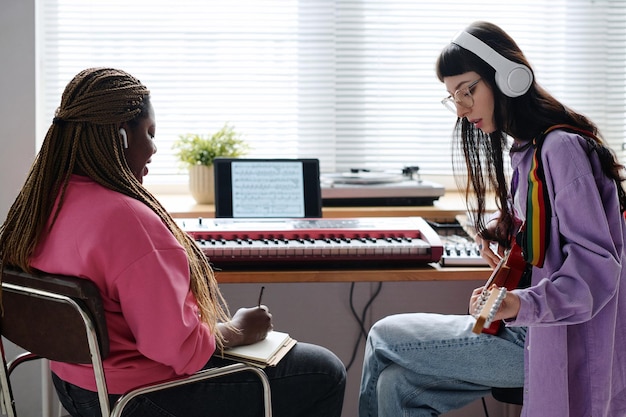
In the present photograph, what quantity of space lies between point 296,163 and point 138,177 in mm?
907

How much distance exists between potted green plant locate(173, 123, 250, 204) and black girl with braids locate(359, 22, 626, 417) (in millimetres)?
1042

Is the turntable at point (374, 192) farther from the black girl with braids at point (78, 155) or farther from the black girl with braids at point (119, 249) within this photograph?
the black girl with braids at point (78, 155)

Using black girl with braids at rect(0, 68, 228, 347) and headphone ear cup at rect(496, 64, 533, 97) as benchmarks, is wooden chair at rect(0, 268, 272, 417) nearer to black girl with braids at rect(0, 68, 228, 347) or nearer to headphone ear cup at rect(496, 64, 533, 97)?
black girl with braids at rect(0, 68, 228, 347)

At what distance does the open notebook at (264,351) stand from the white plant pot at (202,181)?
41.8 inches

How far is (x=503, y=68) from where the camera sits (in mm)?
1605

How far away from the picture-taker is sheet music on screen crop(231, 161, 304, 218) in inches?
95.4

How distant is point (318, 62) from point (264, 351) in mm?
1604

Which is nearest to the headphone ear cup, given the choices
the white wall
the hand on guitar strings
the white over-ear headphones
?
the white over-ear headphones

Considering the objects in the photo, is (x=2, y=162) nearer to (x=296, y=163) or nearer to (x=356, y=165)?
(x=296, y=163)

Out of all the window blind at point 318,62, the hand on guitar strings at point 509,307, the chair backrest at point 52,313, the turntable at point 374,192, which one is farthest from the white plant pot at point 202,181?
the hand on guitar strings at point 509,307

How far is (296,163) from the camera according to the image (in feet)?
8.07

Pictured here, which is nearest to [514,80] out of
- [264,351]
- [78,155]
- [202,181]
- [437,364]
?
[437,364]

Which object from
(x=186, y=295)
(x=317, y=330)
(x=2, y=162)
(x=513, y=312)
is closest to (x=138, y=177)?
(x=186, y=295)

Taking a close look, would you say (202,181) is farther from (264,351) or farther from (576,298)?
(576,298)
